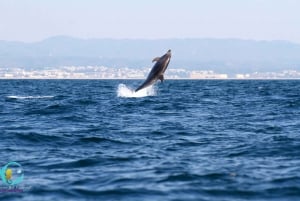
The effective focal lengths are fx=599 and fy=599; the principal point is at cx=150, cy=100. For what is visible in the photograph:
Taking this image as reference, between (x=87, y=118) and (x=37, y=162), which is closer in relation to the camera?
(x=37, y=162)

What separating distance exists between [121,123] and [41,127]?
3636mm

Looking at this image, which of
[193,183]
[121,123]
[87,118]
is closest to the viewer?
[193,183]

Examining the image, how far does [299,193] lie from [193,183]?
7.35 ft

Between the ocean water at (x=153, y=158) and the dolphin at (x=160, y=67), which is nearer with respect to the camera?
the ocean water at (x=153, y=158)

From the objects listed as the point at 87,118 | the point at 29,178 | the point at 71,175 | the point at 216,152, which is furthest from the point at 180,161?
the point at 87,118

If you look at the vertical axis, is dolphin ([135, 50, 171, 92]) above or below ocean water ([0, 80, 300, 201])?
above

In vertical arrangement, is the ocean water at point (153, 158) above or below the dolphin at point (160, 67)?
below

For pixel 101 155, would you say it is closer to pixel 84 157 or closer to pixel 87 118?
pixel 84 157

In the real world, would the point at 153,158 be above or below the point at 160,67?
below

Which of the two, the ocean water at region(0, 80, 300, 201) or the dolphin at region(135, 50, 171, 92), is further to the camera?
the dolphin at region(135, 50, 171, 92)

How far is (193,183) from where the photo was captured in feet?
42.6

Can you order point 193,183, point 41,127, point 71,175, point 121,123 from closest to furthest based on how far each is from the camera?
point 193,183
point 71,175
point 41,127
point 121,123

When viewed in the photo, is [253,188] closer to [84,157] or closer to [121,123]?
[84,157]

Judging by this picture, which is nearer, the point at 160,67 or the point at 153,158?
the point at 153,158
